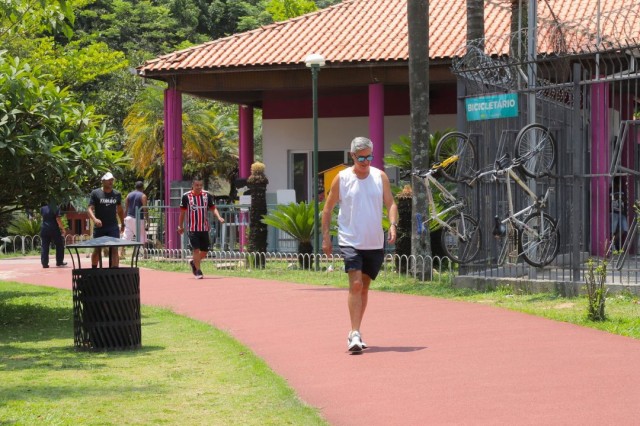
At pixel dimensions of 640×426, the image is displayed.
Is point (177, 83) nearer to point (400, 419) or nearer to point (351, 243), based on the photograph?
point (351, 243)

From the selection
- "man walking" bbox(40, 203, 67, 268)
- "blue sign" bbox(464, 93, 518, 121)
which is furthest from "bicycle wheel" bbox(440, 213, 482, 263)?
"man walking" bbox(40, 203, 67, 268)

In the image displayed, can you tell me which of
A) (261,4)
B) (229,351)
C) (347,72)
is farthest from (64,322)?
(261,4)

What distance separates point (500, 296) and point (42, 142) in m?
5.89

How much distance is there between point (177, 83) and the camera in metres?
26.8

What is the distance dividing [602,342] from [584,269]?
13.7 ft

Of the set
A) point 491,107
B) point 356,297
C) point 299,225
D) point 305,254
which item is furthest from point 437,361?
point 299,225

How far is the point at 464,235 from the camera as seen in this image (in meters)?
15.9

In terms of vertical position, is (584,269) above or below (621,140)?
below

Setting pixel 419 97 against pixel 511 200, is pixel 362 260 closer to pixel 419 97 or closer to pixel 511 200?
pixel 511 200

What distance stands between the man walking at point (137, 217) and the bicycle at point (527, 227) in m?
10.8

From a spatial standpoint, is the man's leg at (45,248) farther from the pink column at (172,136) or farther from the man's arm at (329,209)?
the man's arm at (329,209)

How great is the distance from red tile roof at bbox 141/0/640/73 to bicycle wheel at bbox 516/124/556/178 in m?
8.92

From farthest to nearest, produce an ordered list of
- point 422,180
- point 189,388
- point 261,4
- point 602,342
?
point 261,4
point 422,180
point 602,342
point 189,388

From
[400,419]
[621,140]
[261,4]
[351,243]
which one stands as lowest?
[400,419]
